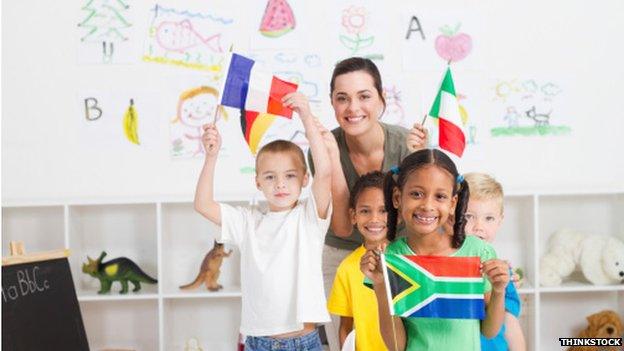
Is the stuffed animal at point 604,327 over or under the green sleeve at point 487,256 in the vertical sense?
under

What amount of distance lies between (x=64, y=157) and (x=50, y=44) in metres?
0.55

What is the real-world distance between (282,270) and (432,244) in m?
0.51

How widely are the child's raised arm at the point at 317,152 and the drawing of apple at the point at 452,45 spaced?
1.84 meters

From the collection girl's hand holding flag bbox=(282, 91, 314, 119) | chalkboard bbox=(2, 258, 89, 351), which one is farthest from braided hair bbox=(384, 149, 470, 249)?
chalkboard bbox=(2, 258, 89, 351)

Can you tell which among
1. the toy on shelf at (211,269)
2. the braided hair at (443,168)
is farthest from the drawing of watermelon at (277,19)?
the braided hair at (443,168)

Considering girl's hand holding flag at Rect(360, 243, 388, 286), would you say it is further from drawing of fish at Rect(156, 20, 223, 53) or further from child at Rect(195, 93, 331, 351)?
drawing of fish at Rect(156, 20, 223, 53)

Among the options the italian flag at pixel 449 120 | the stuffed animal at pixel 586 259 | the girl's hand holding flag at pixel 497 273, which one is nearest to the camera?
the girl's hand holding flag at pixel 497 273

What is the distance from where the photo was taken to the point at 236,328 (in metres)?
4.31

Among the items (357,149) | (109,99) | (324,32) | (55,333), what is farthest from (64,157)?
(357,149)

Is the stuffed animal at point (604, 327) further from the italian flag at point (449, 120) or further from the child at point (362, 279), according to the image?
the italian flag at point (449, 120)

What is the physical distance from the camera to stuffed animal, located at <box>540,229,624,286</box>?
3.95m

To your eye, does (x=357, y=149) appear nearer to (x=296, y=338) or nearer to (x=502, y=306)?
(x=296, y=338)

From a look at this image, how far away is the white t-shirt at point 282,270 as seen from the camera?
244 centimetres

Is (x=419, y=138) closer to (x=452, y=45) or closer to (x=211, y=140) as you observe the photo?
(x=211, y=140)
